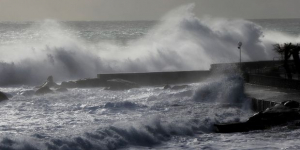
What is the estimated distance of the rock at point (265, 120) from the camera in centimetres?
1727

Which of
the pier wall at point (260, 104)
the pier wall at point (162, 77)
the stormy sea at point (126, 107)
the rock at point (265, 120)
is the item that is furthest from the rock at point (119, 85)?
the rock at point (265, 120)

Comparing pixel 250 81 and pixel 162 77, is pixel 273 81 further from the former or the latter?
pixel 162 77

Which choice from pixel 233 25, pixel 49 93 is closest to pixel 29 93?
pixel 49 93

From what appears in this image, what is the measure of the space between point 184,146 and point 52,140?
3111mm

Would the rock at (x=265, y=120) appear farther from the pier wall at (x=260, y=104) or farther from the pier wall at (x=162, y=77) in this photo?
the pier wall at (x=162, y=77)

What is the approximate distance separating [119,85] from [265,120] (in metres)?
11.4

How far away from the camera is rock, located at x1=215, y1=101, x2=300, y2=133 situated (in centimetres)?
1727

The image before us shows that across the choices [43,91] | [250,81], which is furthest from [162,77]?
[43,91]

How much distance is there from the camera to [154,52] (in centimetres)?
4153

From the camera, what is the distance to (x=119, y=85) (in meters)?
27.9

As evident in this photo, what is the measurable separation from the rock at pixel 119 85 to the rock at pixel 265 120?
10.8 meters

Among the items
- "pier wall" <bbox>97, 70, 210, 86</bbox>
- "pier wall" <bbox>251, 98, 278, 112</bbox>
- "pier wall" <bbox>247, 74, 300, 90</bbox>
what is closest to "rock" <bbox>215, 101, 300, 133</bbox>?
"pier wall" <bbox>251, 98, 278, 112</bbox>

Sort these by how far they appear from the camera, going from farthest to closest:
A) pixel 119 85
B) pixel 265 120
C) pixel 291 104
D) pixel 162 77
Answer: pixel 162 77
pixel 119 85
pixel 291 104
pixel 265 120

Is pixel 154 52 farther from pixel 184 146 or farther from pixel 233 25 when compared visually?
pixel 184 146
